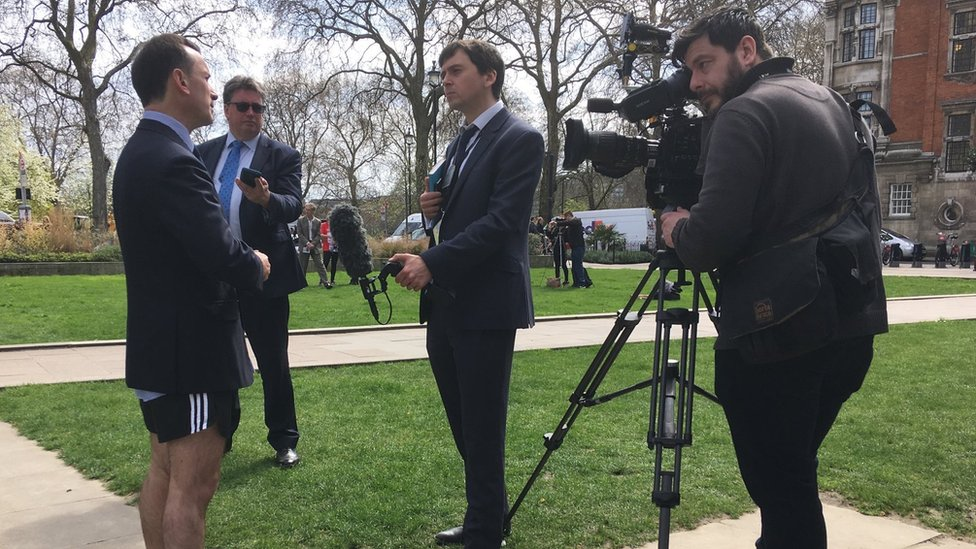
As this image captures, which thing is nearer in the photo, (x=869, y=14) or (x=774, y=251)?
(x=774, y=251)

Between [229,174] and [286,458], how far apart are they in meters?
1.68

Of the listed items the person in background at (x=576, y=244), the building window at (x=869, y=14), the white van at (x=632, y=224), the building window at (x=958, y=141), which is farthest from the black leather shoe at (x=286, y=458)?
the building window at (x=869, y=14)

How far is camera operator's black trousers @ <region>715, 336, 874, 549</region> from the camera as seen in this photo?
7.11 ft

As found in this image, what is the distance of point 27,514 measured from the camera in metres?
3.55

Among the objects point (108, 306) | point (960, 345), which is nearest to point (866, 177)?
point (960, 345)

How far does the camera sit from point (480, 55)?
9.78 ft

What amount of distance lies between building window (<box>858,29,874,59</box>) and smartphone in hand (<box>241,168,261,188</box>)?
45.7m

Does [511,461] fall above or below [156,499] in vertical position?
below

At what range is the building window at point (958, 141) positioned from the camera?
126 feet

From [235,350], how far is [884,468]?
3668mm

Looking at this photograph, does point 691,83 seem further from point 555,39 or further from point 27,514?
point 555,39

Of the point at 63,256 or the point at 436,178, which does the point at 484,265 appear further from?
the point at 63,256

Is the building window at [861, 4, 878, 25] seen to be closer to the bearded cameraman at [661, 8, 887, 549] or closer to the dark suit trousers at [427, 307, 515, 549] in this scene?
the bearded cameraman at [661, 8, 887, 549]

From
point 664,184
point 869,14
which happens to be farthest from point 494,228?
point 869,14
